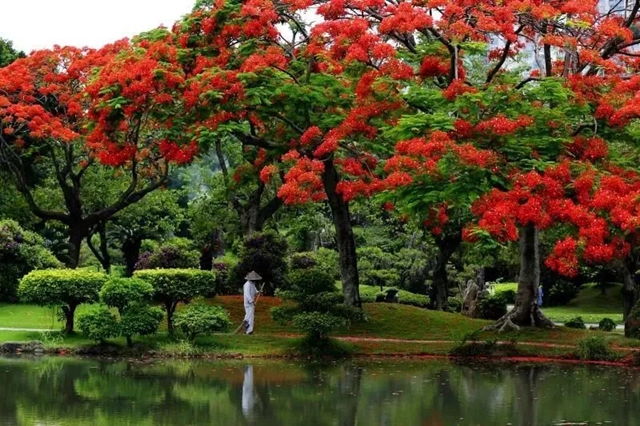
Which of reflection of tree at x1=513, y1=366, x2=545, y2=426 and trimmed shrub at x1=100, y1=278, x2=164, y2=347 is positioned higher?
trimmed shrub at x1=100, y1=278, x2=164, y2=347

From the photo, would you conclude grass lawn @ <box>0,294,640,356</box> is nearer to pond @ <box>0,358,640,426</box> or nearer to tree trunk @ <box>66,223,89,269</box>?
pond @ <box>0,358,640,426</box>

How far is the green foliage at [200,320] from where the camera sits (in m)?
22.4

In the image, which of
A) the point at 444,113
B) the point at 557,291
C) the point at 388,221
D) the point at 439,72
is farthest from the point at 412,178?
the point at 557,291

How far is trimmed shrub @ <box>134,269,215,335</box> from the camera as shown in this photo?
77.2 feet

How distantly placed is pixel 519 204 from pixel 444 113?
9.12 ft

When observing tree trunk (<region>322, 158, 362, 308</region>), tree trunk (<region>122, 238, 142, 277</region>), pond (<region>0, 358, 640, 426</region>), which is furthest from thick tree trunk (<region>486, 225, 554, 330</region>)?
tree trunk (<region>122, 238, 142, 277</region>)

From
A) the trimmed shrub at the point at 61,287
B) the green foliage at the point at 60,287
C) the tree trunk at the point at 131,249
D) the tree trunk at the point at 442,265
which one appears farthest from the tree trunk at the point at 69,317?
the tree trunk at the point at 131,249

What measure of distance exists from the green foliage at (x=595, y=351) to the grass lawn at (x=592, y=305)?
16.3 metres

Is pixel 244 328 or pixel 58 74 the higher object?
pixel 58 74

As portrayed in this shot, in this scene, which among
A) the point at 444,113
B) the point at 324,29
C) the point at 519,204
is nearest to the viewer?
the point at 519,204

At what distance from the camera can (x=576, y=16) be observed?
23.3 metres

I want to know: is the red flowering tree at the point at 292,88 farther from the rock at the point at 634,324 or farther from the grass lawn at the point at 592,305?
the grass lawn at the point at 592,305

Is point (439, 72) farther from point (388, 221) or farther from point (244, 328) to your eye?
point (388, 221)

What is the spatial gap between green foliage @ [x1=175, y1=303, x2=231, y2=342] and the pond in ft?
4.17
